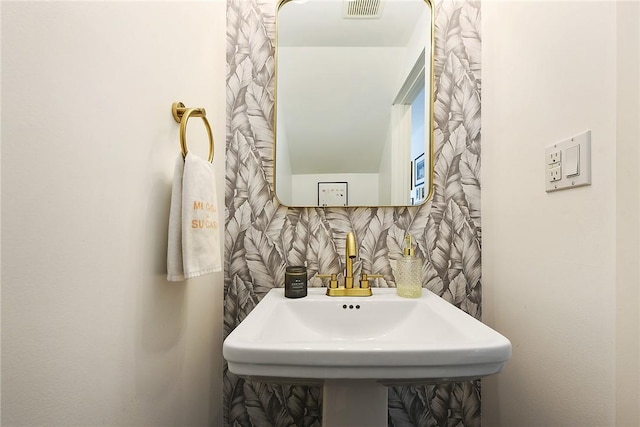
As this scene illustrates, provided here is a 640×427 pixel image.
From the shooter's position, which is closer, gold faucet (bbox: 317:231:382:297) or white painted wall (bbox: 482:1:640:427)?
white painted wall (bbox: 482:1:640:427)

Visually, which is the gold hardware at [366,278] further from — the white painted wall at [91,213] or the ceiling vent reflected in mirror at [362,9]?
the ceiling vent reflected in mirror at [362,9]

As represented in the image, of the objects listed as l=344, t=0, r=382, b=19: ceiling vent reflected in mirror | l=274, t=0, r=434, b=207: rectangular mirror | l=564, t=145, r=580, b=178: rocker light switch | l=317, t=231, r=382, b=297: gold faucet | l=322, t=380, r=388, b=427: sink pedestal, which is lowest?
l=322, t=380, r=388, b=427: sink pedestal

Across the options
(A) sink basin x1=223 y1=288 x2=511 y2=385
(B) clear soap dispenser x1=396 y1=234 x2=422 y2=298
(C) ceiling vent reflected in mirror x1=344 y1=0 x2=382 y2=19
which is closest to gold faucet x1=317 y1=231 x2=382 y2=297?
(B) clear soap dispenser x1=396 y1=234 x2=422 y2=298

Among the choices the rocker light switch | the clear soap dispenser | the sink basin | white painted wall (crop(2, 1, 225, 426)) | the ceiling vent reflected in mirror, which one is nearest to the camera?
white painted wall (crop(2, 1, 225, 426))

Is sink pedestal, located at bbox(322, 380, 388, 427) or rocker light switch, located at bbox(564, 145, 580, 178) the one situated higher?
rocker light switch, located at bbox(564, 145, 580, 178)

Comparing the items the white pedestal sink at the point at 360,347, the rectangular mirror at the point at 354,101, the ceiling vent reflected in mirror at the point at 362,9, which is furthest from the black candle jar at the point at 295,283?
the ceiling vent reflected in mirror at the point at 362,9

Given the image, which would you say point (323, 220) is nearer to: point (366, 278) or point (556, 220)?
point (366, 278)

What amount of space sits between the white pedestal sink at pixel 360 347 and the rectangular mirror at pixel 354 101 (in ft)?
1.19

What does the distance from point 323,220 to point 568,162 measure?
700 millimetres

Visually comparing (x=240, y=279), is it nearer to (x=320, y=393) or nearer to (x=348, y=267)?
(x=348, y=267)

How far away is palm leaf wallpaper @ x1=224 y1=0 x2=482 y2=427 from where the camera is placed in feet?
3.52

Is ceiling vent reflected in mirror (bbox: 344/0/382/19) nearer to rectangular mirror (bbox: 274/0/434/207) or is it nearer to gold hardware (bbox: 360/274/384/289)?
rectangular mirror (bbox: 274/0/434/207)

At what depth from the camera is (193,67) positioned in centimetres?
84

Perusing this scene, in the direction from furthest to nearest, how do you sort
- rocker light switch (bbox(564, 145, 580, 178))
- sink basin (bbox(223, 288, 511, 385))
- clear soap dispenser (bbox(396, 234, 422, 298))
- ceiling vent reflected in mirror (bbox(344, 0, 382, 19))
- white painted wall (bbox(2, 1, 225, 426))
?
ceiling vent reflected in mirror (bbox(344, 0, 382, 19)) < clear soap dispenser (bbox(396, 234, 422, 298)) < rocker light switch (bbox(564, 145, 580, 178)) < sink basin (bbox(223, 288, 511, 385)) < white painted wall (bbox(2, 1, 225, 426))
